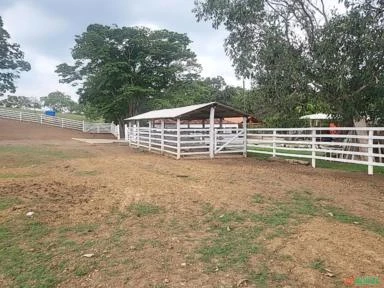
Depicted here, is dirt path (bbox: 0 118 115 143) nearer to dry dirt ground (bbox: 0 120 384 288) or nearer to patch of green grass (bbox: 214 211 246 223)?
dry dirt ground (bbox: 0 120 384 288)

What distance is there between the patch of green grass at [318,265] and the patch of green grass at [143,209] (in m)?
2.83

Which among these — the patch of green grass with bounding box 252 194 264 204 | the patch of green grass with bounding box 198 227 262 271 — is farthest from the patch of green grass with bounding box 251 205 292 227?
the patch of green grass with bounding box 252 194 264 204

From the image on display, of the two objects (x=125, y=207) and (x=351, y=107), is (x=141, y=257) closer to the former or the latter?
(x=125, y=207)

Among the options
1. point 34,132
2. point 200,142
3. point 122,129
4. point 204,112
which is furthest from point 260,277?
point 34,132

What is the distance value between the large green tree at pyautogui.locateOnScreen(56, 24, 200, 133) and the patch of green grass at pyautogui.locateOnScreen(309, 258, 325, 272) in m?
30.8

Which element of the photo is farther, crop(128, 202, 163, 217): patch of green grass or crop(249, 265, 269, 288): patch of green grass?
crop(128, 202, 163, 217): patch of green grass

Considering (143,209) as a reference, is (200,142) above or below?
above

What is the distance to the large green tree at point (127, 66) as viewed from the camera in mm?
34469

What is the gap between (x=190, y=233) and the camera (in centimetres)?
503

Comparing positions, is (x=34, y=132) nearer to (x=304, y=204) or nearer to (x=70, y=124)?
(x=70, y=124)

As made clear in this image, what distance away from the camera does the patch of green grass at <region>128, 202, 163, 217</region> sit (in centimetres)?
607

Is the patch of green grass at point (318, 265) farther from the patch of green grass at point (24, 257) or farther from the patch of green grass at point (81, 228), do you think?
the patch of green grass at point (81, 228)

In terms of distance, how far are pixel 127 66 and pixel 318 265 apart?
109 ft

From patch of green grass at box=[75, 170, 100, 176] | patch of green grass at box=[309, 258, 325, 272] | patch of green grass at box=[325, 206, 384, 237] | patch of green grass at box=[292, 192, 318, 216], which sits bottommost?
patch of green grass at box=[309, 258, 325, 272]
